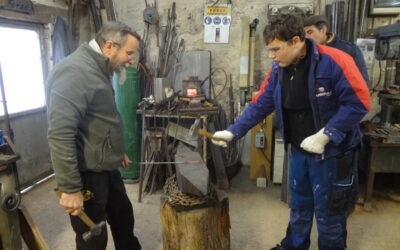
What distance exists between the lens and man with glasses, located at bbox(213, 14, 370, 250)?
152 centimetres

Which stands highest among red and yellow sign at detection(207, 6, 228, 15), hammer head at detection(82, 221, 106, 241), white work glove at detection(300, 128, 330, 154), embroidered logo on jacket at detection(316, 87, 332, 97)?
red and yellow sign at detection(207, 6, 228, 15)

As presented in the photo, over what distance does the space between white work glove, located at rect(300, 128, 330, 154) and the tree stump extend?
64 cm

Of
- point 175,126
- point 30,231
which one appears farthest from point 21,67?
point 30,231

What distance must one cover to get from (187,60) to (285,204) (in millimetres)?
1944

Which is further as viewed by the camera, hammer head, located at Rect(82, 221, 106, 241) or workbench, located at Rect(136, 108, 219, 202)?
workbench, located at Rect(136, 108, 219, 202)

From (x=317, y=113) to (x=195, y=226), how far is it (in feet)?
3.12

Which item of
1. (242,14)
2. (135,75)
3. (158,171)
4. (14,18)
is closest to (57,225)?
(158,171)

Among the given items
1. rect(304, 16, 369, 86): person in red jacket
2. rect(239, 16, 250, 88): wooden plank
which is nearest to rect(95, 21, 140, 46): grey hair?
rect(304, 16, 369, 86): person in red jacket

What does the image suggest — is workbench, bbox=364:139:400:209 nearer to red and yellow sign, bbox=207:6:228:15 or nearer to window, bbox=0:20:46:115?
red and yellow sign, bbox=207:6:228:15

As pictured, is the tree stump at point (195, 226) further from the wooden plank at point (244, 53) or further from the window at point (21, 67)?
the window at point (21, 67)

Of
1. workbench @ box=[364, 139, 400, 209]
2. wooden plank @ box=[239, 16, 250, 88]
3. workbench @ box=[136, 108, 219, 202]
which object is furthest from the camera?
A: wooden plank @ box=[239, 16, 250, 88]

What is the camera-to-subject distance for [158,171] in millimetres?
3193

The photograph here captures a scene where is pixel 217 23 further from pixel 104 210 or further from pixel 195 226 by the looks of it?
pixel 104 210

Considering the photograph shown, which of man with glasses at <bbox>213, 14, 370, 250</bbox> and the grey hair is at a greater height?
the grey hair
